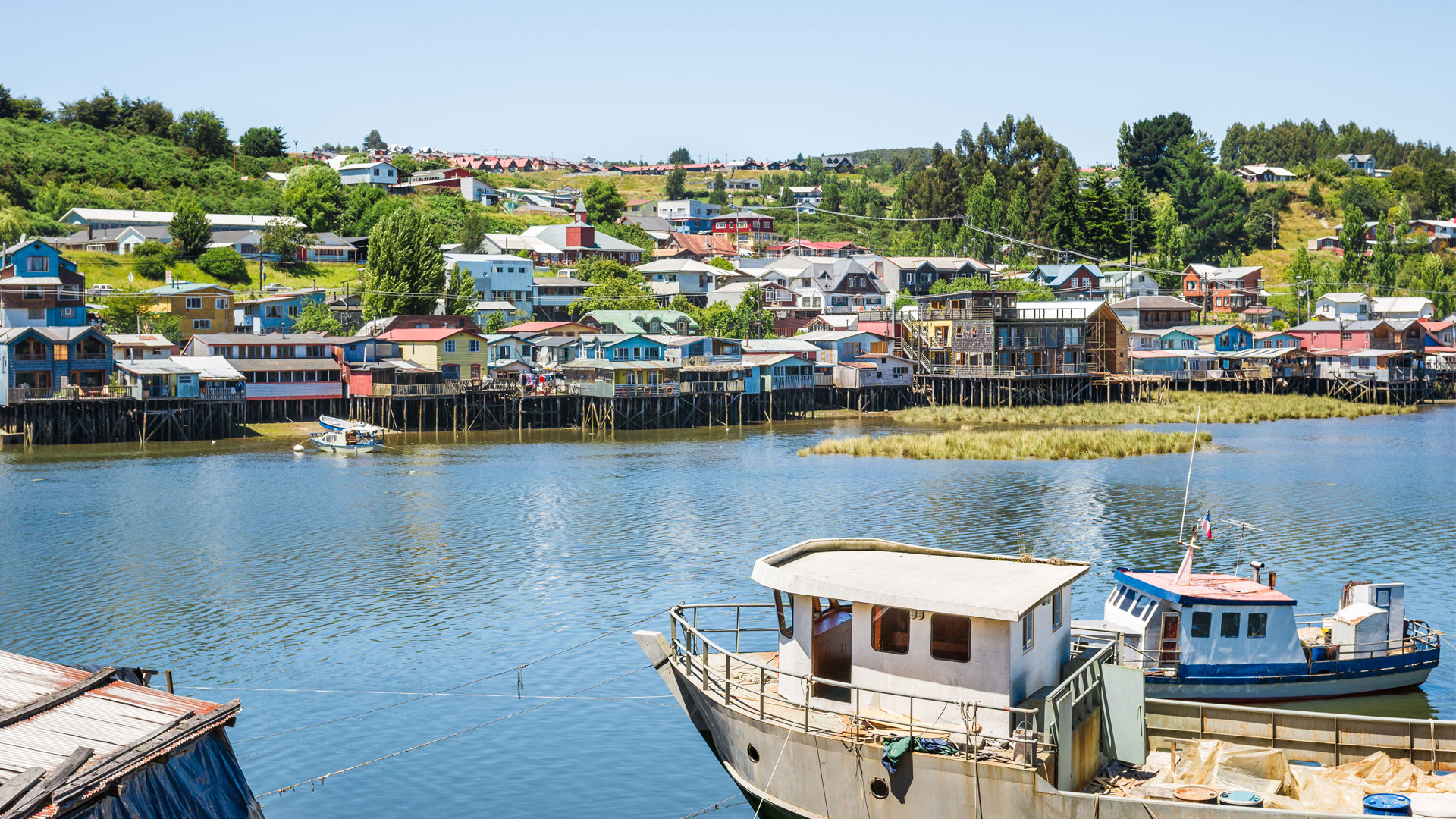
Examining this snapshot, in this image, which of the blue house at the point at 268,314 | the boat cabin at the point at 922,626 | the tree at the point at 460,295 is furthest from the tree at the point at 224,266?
the boat cabin at the point at 922,626

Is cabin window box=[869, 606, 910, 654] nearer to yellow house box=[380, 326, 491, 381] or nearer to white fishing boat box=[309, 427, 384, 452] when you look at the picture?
white fishing boat box=[309, 427, 384, 452]

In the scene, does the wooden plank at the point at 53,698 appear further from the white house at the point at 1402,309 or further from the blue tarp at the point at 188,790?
the white house at the point at 1402,309

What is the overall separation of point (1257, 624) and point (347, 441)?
199 feet

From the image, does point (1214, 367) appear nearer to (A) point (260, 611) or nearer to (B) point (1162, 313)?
(B) point (1162, 313)

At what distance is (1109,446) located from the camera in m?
69.1

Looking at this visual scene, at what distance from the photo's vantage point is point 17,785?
42.6 feet

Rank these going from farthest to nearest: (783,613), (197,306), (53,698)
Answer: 1. (197,306)
2. (783,613)
3. (53,698)

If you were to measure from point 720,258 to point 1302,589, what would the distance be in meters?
112

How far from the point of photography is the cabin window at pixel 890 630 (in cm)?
1836

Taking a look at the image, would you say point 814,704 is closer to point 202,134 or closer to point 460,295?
point 460,295

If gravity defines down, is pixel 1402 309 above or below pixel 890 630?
above

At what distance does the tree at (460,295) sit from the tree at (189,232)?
24958 millimetres

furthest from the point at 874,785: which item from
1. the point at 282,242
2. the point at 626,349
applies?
the point at 282,242

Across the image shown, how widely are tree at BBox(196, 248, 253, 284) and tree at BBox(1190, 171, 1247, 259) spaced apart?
117723 millimetres
